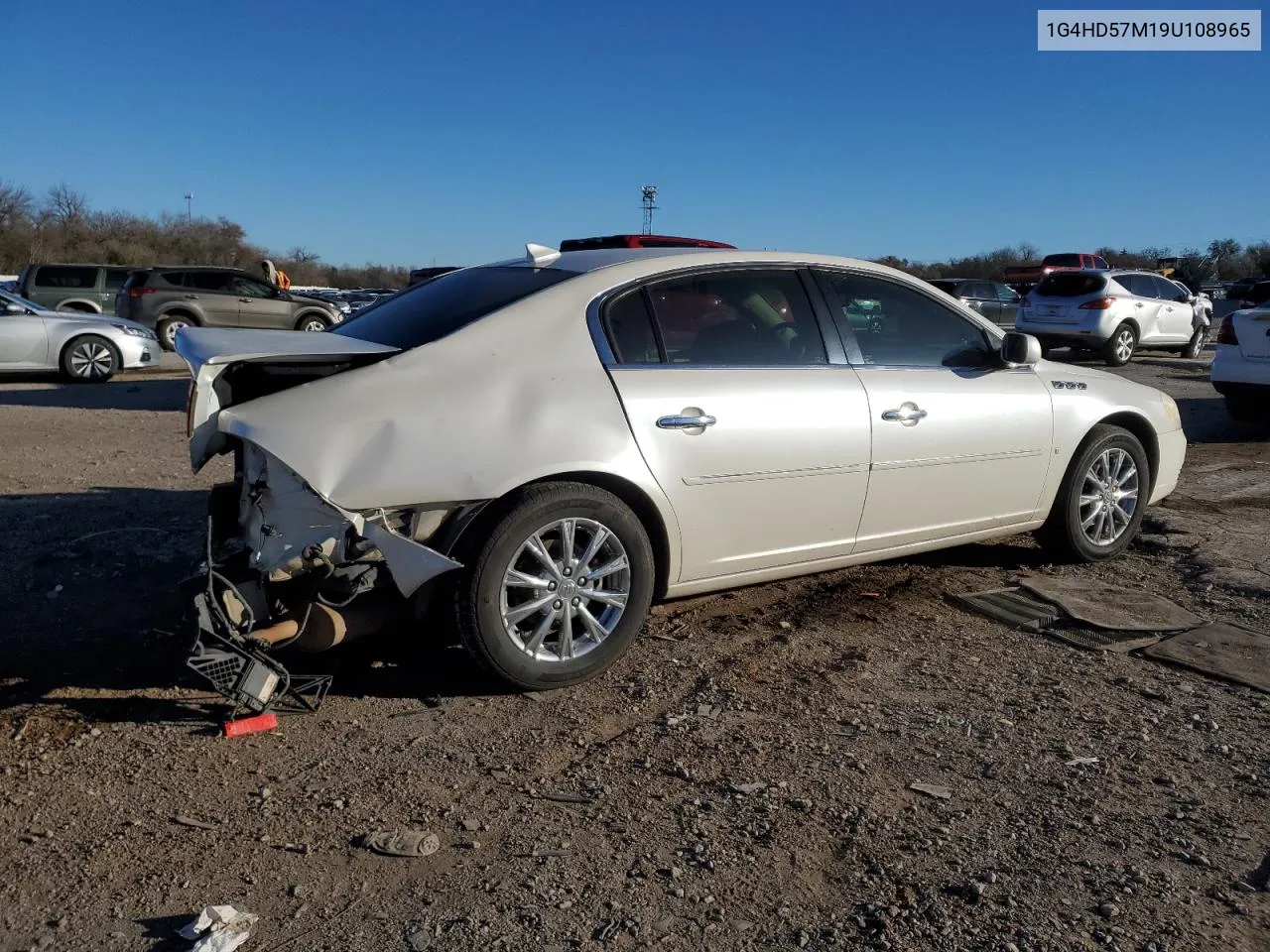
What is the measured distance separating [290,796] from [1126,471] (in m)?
4.57

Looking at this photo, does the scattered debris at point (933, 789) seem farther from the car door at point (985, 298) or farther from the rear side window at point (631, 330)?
the car door at point (985, 298)

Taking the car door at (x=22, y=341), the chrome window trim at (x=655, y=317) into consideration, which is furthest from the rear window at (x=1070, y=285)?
the car door at (x=22, y=341)

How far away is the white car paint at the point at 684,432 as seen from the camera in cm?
357

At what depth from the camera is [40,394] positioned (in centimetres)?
1288

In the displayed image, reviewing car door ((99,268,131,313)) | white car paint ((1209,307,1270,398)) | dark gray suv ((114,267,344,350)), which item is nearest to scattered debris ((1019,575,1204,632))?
white car paint ((1209,307,1270,398))

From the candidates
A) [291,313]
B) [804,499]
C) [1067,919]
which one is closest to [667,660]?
[804,499]

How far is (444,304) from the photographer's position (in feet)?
14.1

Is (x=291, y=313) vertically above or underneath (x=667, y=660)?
above

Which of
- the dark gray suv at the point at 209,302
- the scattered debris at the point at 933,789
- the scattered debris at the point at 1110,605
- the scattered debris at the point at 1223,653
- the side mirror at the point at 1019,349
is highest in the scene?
the dark gray suv at the point at 209,302

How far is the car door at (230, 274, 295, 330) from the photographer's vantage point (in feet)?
65.9

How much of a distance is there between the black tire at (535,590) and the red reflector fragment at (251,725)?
27.4 inches

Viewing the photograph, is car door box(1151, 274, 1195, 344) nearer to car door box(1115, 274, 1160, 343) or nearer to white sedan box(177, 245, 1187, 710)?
car door box(1115, 274, 1160, 343)

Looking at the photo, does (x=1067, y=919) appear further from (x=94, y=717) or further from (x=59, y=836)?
(x=94, y=717)

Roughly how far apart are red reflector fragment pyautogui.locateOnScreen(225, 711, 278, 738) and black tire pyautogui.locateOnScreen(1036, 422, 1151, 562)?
12.8 feet
